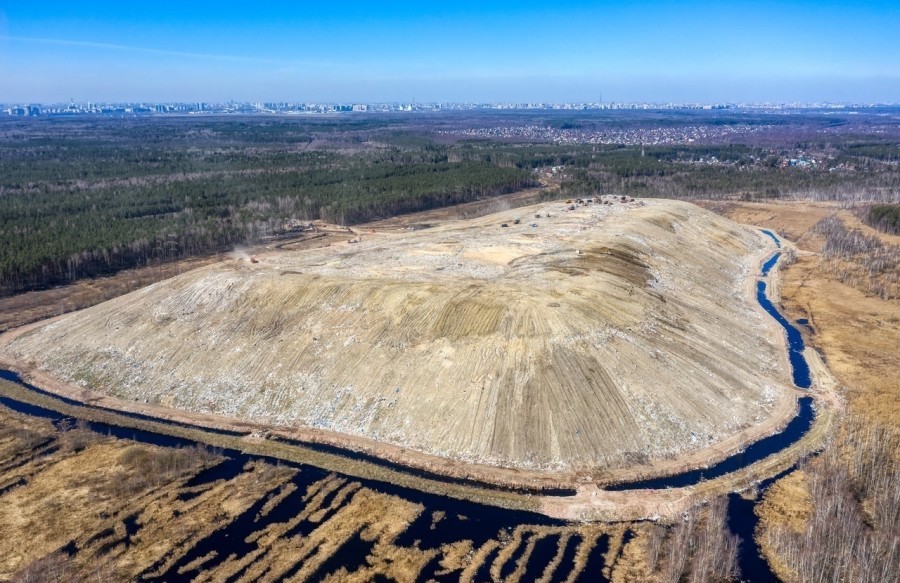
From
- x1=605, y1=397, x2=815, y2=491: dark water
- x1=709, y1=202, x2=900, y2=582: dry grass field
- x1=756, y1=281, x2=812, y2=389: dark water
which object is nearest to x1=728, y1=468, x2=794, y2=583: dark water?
x1=709, y1=202, x2=900, y2=582: dry grass field

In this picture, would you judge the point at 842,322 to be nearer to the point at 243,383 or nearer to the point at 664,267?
the point at 664,267

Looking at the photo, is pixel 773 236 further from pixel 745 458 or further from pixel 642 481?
pixel 642 481

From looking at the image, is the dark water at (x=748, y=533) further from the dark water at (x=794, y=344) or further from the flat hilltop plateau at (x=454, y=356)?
the dark water at (x=794, y=344)

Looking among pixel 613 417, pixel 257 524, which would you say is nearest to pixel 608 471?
pixel 613 417

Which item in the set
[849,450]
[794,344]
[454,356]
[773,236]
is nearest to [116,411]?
[454,356]

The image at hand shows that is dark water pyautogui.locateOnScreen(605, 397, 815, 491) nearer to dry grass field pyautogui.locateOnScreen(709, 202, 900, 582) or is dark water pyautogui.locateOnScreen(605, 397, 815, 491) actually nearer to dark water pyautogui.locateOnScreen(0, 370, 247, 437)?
dry grass field pyautogui.locateOnScreen(709, 202, 900, 582)

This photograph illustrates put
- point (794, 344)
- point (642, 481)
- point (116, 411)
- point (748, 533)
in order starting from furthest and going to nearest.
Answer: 1. point (794, 344)
2. point (116, 411)
3. point (642, 481)
4. point (748, 533)

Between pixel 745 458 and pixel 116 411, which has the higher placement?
pixel 745 458
